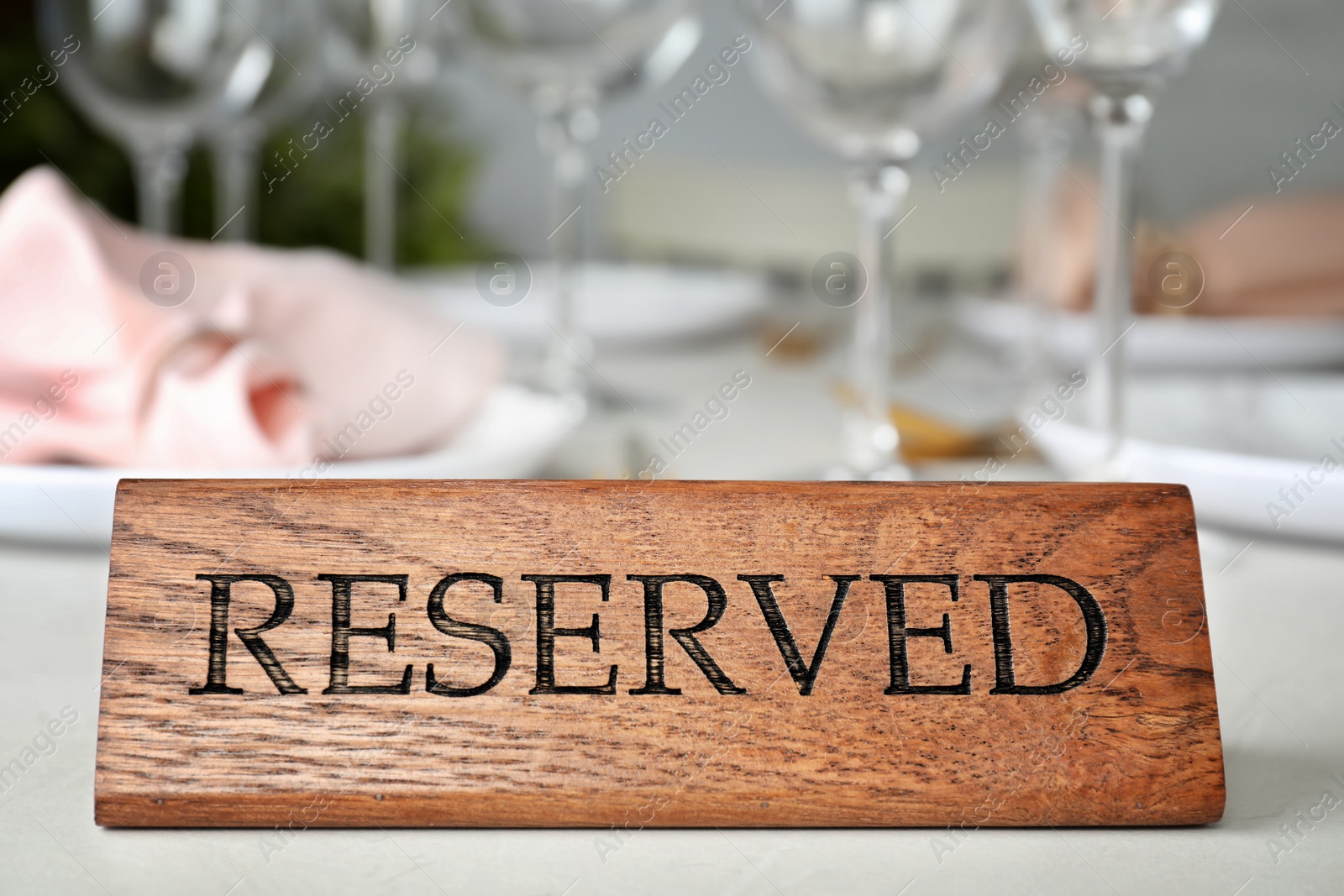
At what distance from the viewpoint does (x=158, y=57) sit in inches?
31.1

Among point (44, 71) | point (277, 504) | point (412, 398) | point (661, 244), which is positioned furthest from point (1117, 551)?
point (44, 71)

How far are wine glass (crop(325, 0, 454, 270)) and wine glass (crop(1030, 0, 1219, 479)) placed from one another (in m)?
0.48

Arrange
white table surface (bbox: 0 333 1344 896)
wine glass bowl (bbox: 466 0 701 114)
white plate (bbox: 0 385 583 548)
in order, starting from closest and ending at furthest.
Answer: white table surface (bbox: 0 333 1344 896) < white plate (bbox: 0 385 583 548) < wine glass bowl (bbox: 466 0 701 114)

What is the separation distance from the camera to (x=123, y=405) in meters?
0.52

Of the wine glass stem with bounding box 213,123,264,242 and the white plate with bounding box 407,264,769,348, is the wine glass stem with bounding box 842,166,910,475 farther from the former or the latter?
the wine glass stem with bounding box 213,123,264,242

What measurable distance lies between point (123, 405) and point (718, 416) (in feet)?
1.23

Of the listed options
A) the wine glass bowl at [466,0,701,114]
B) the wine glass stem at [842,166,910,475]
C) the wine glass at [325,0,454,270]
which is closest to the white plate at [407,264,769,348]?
the wine glass at [325,0,454,270]

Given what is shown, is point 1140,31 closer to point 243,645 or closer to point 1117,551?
point 1117,551

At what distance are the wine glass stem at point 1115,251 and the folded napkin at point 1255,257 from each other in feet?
1.15

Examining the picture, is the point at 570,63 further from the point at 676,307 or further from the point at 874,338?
the point at 676,307

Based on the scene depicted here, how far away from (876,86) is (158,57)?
1.54 ft

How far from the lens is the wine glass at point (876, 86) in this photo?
0.56m

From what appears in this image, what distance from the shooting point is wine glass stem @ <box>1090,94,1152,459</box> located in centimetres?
55

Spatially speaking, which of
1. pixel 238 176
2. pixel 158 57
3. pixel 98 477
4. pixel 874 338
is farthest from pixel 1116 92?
pixel 238 176
